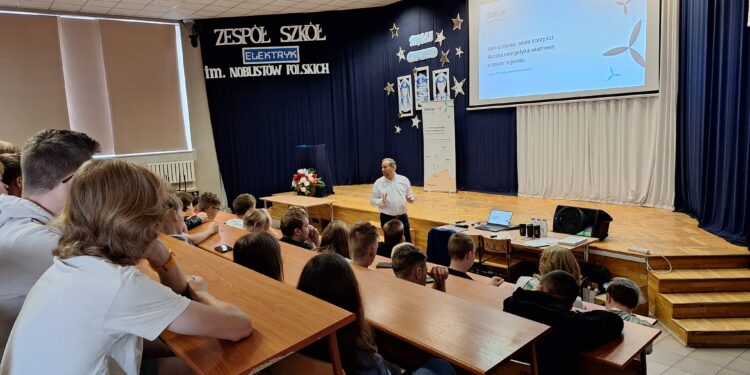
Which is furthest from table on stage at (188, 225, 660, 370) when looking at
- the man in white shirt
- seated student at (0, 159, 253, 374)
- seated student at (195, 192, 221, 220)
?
the man in white shirt

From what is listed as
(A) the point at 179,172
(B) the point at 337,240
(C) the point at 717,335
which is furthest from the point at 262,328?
(A) the point at 179,172

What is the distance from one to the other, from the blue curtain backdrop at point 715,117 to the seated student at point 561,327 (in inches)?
137

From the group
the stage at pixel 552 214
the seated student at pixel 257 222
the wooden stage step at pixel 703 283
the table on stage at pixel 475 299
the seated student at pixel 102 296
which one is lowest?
the wooden stage step at pixel 703 283

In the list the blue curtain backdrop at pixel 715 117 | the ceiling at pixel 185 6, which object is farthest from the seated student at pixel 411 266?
the ceiling at pixel 185 6

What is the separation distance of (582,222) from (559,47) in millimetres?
3359

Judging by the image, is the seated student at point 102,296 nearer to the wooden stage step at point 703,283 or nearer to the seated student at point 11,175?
the seated student at point 11,175

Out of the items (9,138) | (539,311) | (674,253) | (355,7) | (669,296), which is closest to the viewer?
(539,311)

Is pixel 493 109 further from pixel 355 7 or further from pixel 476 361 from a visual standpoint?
pixel 476 361

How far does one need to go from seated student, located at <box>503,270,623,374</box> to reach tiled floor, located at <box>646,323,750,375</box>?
5.22 ft

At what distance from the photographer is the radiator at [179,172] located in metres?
9.20

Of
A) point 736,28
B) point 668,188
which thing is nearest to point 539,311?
point 736,28

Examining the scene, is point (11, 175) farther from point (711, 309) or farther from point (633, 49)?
point (633, 49)

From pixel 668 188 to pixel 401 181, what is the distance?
12.2 ft

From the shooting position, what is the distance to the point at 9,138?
780cm
